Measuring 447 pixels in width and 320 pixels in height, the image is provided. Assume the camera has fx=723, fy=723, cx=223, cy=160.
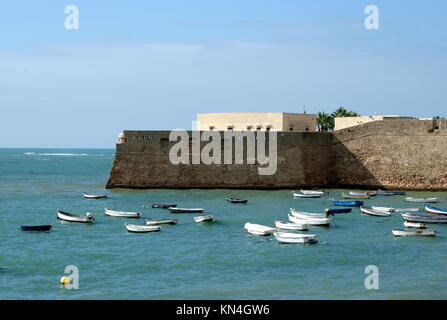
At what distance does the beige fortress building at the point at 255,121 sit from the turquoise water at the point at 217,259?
9872 millimetres

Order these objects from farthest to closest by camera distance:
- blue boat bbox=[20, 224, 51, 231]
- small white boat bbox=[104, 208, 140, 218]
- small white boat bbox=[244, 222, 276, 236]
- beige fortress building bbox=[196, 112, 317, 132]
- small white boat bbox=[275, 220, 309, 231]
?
beige fortress building bbox=[196, 112, 317, 132]
small white boat bbox=[104, 208, 140, 218]
blue boat bbox=[20, 224, 51, 231]
small white boat bbox=[275, 220, 309, 231]
small white boat bbox=[244, 222, 276, 236]

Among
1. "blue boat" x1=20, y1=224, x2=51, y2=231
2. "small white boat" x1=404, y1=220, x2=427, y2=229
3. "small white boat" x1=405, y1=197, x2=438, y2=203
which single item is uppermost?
"small white boat" x1=405, y1=197, x2=438, y2=203

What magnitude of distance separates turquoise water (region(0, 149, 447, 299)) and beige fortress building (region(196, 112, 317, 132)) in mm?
9872

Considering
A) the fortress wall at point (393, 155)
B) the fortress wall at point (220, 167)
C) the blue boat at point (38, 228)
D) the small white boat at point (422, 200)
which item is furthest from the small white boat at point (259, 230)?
the fortress wall at point (393, 155)

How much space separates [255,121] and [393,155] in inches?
319

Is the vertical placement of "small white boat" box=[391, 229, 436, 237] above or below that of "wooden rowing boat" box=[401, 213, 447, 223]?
below

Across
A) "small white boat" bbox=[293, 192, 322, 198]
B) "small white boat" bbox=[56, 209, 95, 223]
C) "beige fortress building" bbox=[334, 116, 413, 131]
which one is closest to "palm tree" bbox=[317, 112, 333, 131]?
"beige fortress building" bbox=[334, 116, 413, 131]

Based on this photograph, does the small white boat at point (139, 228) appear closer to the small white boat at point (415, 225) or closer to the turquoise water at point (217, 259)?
the turquoise water at point (217, 259)

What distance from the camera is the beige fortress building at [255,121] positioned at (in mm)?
40406

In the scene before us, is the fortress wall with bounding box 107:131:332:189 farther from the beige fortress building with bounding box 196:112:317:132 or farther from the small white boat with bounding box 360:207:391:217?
the small white boat with bounding box 360:207:391:217

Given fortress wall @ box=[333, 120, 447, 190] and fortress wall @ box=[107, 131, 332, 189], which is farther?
fortress wall @ box=[107, 131, 332, 189]

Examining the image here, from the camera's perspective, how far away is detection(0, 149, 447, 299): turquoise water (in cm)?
1688

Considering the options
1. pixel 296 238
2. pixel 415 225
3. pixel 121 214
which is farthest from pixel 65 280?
pixel 415 225
